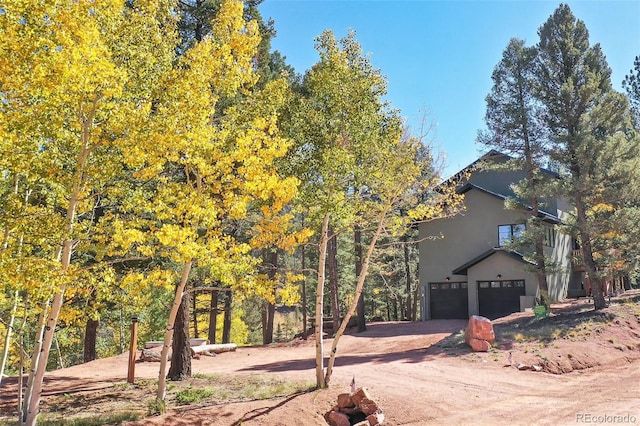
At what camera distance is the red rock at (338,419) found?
9.74 metres

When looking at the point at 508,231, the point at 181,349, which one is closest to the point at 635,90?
the point at 508,231

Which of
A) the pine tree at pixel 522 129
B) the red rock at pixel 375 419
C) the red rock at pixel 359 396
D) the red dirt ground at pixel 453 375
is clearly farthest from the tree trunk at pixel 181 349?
the pine tree at pixel 522 129

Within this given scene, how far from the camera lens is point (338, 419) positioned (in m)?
9.81

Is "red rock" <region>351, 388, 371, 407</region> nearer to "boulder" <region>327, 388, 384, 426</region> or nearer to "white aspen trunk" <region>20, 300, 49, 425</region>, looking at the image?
"boulder" <region>327, 388, 384, 426</region>

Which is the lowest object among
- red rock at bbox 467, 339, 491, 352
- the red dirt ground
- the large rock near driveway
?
the red dirt ground

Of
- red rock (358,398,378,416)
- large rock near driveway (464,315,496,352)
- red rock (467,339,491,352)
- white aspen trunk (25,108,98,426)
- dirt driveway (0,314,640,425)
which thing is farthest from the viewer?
large rock near driveway (464,315,496,352)

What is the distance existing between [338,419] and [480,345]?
9338mm

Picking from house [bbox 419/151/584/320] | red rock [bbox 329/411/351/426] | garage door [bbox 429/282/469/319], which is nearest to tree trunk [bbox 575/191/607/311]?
house [bbox 419/151/584/320]

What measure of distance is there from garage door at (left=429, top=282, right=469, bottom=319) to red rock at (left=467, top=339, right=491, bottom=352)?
11888mm

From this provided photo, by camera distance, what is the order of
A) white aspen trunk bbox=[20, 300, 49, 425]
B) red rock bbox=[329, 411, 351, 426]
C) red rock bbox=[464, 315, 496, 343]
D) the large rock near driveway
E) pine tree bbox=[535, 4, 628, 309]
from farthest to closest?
pine tree bbox=[535, 4, 628, 309] → red rock bbox=[464, 315, 496, 343] → the large rock near driveway → red rock bbox=[329, 411, 351, 426] → white aspen trunk bbox=[20, 300, 49, 425]

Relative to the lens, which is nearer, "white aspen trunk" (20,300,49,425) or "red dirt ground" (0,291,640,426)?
"white aspen trunk" (20,300,49,425)

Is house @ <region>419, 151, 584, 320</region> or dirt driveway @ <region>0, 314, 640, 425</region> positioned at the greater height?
house @ <region>419, 151, 584, 320</region>

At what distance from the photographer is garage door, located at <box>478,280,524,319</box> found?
27.0 meters

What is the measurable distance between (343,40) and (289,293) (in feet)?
21.3
